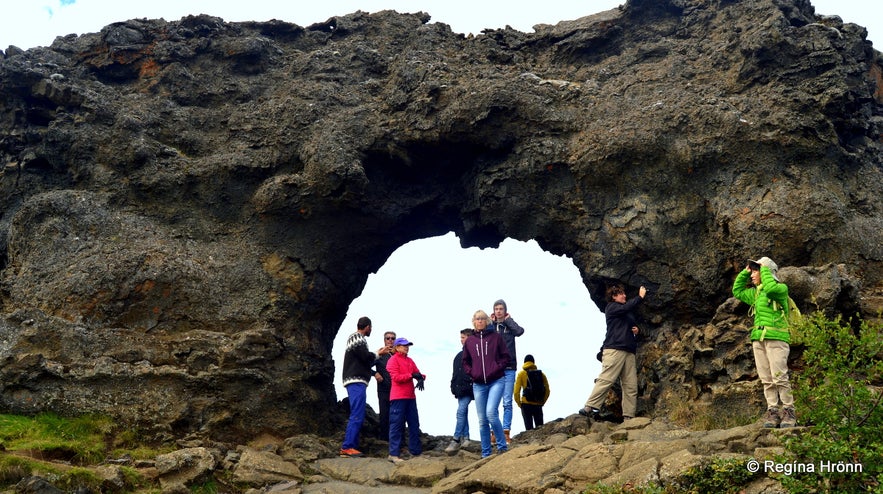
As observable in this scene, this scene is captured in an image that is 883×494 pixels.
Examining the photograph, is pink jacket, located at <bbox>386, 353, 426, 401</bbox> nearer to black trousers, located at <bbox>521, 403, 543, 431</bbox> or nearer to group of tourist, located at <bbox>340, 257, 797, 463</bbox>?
group of tourist, located at <bbox>340, 257, 797, 463</bbox>

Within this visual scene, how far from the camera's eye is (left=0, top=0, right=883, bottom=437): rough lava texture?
567 inches

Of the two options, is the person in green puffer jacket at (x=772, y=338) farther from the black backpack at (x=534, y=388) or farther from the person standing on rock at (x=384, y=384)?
the person standing on rock at (x=384, y=384)

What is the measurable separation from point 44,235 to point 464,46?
35.8 ft

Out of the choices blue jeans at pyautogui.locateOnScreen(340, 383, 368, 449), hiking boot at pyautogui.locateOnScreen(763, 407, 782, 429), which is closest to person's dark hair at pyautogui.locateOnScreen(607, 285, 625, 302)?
hiking boot at pyautogui.locateOnScreen(763, 407, 782, 429)

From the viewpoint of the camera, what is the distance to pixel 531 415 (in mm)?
16312

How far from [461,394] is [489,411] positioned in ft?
7.54

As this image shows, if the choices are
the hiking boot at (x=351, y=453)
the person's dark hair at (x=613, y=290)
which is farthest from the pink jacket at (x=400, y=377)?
the person's dark hair at (x=613, y=290)

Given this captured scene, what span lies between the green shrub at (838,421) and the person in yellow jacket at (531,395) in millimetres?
7675

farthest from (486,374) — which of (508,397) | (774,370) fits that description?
(774,370)

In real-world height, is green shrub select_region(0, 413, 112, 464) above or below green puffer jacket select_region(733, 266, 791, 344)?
below

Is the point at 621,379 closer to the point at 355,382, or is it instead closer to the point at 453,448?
the point at 453,448

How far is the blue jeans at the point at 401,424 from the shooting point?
1379 centimetres

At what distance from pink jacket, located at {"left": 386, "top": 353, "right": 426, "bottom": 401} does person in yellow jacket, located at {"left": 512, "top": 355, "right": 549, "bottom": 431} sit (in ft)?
10.4

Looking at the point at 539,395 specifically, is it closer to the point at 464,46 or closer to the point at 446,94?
the point at 446,94
